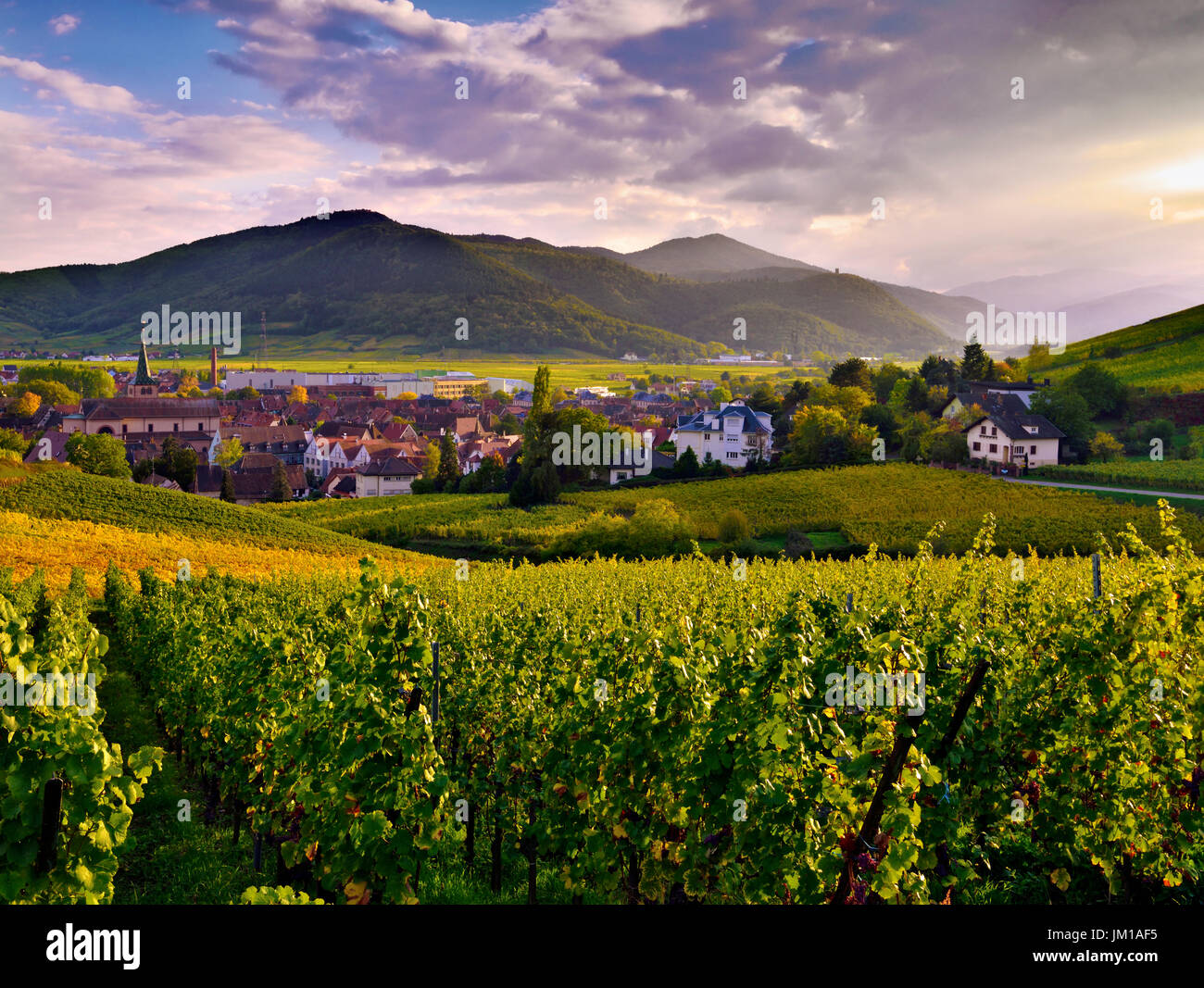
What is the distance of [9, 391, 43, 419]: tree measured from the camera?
4980 inches

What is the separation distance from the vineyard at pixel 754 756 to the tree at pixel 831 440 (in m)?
51.8

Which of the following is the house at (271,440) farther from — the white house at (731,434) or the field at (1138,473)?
the field at (1138,473)

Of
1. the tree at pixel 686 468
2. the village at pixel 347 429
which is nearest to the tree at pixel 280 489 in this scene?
the village at pixel 347 429

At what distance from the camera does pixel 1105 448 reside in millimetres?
55562

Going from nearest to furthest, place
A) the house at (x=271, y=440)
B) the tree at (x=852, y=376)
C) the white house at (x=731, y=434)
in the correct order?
the white house at (x=731, y=434) → the tree at (x=852, y=376) → the house at (x=271, y=440)

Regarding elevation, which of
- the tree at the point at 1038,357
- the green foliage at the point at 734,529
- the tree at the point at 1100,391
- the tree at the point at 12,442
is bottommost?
the green foliage at the point at 734,529

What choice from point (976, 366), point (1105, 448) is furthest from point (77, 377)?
point (1105, 448)

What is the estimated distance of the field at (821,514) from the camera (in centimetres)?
3928

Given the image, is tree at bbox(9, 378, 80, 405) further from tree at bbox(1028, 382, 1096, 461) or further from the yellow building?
tree at bbox(1028, 382, 1096, 461)

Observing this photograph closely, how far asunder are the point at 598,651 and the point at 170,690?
33.0 ft

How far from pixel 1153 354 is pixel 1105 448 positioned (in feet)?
114

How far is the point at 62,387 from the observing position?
5655 inches

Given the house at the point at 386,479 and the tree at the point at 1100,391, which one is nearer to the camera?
the tree at the point at 1100,391

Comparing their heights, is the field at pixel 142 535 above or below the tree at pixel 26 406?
below
